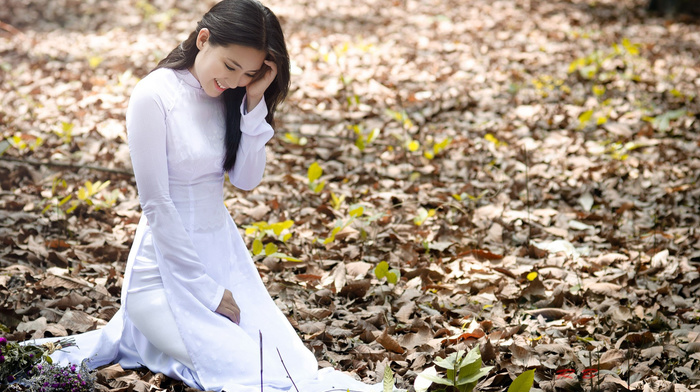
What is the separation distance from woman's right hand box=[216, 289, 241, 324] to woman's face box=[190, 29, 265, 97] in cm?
75

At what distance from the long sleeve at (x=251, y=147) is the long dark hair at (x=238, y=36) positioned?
4 cm

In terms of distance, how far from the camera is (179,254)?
230 centimetres

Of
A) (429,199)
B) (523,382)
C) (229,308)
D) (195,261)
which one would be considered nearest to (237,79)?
(195,261)

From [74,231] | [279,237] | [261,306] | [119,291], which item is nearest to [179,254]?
[261,306]

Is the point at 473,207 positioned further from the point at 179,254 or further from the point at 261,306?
the point at 179,254

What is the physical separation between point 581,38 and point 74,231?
622cm

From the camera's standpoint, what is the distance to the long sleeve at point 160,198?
221 centimetres

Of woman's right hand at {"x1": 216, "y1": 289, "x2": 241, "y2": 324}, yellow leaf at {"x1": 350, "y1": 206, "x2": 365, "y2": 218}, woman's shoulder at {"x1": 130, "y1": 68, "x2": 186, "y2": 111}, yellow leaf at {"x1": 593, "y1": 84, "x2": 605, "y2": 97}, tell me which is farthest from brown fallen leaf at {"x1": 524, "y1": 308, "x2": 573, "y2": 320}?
yellow leaf at {"x1": 593, "y1": 84, "x2": 605, "y2": 97}

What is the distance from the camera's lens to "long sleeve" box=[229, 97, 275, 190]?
2443 millimetres

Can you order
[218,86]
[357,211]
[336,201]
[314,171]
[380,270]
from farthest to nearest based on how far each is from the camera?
[314,171], [336,201], [357,211], [380,270], [218,86]

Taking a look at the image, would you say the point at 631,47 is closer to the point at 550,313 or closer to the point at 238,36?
the point at 550,313

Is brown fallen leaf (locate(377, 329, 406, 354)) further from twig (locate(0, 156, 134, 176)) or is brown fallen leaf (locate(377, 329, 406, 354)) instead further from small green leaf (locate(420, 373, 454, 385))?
twig (locate(0, 156, 134, 176))

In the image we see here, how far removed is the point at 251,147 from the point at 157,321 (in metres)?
0.72

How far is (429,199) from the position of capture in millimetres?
4145
